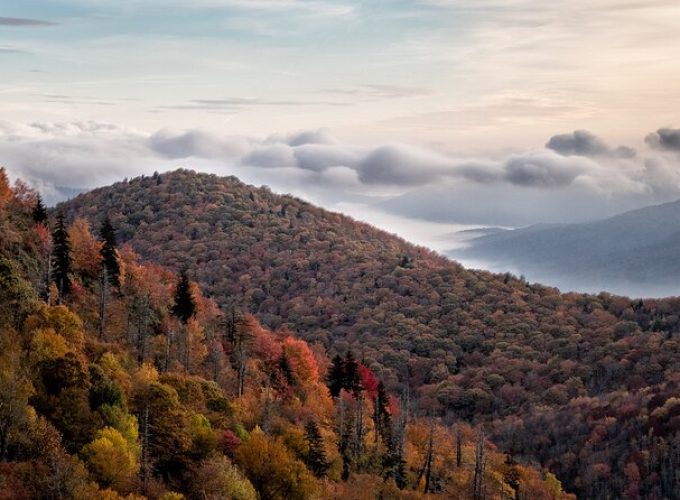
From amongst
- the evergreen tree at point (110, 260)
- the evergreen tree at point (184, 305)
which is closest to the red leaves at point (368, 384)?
the evergreen tree at point (184, 305)

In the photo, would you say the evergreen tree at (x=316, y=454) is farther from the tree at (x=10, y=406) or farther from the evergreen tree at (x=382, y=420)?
the tree at (x=10, y=406)

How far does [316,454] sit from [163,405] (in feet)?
57.8

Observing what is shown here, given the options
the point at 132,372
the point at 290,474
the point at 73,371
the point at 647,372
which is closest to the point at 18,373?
the point at 73,371

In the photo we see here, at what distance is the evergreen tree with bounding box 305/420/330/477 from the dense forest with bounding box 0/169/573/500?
0.15 m

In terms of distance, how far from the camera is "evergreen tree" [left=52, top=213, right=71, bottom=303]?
95.0 m

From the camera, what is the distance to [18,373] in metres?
71.3

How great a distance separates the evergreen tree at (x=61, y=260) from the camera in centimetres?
9500

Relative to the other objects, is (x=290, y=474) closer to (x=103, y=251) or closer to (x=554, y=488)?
(x=103, y=251)

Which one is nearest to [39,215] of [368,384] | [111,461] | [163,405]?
[163,405]

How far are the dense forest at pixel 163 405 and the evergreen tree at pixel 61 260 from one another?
158mm

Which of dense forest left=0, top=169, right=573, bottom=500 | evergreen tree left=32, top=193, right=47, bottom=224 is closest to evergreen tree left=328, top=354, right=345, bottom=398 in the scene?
dense forest left=0, top=169, right=573, bottom=500

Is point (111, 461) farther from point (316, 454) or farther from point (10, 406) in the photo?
point (316, 454)

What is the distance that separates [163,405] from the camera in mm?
77625

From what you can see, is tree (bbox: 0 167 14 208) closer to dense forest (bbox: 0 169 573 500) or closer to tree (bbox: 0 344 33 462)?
dense forest (bbox: 0 169 573 500)
